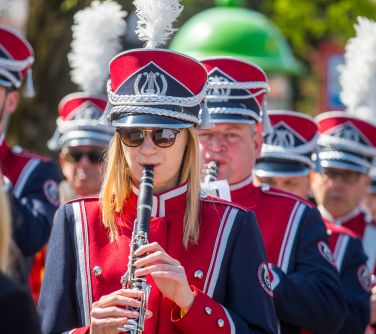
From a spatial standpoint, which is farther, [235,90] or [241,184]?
[235,90]

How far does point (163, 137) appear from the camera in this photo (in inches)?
178

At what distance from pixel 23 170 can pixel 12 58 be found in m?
0.65

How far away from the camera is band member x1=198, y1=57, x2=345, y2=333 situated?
5328mm

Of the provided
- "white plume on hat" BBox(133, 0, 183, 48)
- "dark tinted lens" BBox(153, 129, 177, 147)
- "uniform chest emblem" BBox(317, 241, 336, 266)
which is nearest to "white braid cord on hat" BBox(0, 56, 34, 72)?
"white plume on hat" BBox(133, 0, 183, 48)

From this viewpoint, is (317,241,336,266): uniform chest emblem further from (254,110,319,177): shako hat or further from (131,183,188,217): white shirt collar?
(254,110,319,177): shako hat

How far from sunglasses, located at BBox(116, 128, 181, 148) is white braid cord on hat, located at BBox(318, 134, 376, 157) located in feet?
10.4

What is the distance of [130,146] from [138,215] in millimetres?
281

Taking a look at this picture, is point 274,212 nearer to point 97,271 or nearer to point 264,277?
point 264,277

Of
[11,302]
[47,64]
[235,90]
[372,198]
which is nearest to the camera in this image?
[11,302]

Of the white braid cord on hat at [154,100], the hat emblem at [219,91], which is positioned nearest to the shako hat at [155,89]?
the white braid cord on hat at [154,100]

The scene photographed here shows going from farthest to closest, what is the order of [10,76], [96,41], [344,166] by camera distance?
[96,41]
[344,166]
[10,76]

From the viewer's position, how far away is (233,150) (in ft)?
18.3

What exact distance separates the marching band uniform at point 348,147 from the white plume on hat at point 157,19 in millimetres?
2815

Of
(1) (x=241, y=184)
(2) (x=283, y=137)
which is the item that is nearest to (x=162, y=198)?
(1) (x=241, y=184)
